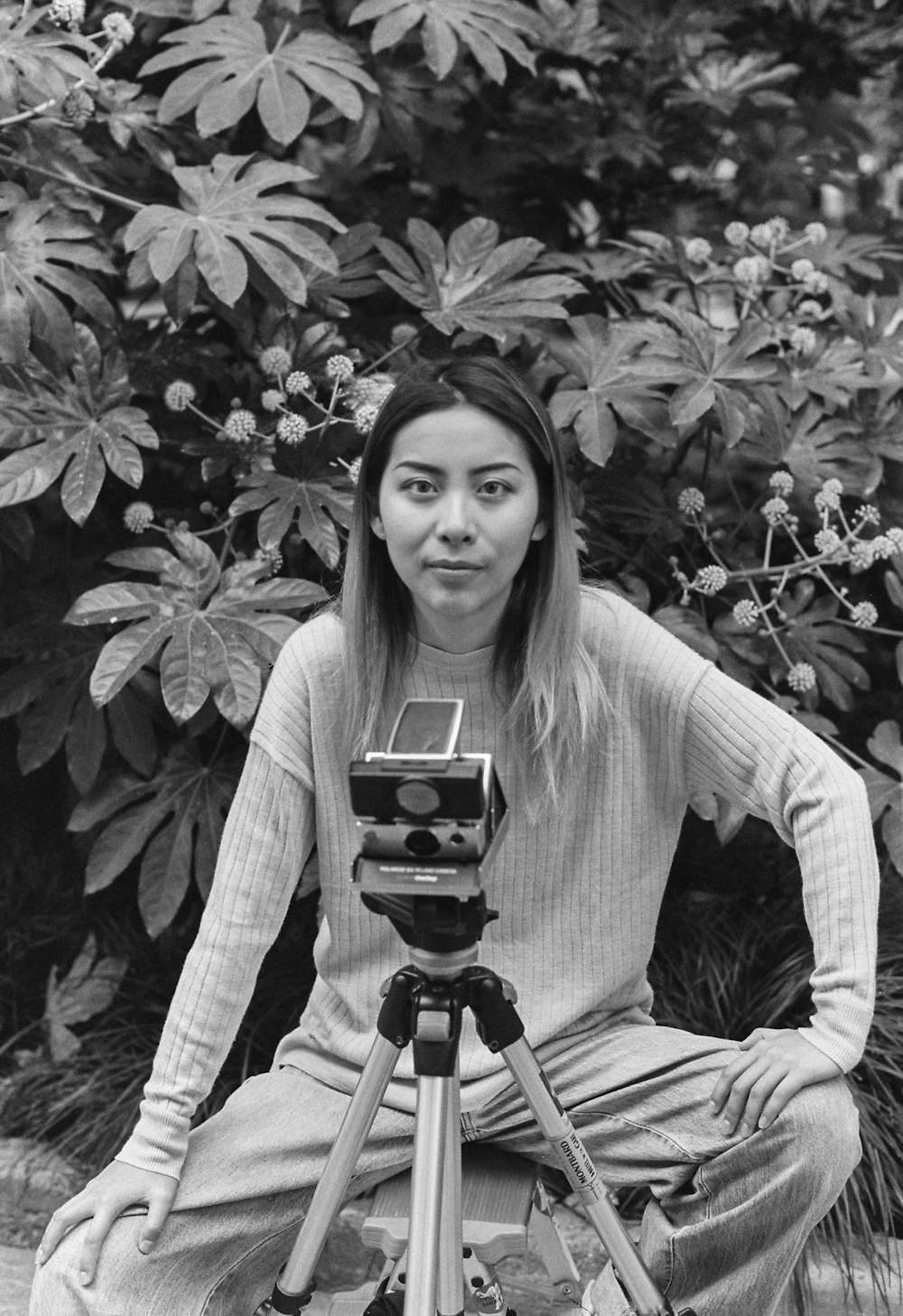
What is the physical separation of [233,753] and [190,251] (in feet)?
2.65

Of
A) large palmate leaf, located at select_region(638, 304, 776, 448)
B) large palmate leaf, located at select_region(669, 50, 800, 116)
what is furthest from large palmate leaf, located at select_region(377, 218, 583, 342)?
large palmate leaf, located at select_region(669, 50, 800, 116)

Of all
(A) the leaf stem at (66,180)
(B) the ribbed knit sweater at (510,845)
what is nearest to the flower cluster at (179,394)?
(A) the leaf stem at (66,180)

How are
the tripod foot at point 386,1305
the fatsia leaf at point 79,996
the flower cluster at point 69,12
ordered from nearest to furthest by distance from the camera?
the tripod foot at point 386,1305 < the flower cluster at point 69,12 < the fatsia leaf at point 79,996

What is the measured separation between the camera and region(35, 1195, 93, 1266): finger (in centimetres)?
164

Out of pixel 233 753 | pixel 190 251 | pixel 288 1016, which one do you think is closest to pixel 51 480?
pixel 190 251

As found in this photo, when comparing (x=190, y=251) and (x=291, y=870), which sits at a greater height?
(x=190, y=251)

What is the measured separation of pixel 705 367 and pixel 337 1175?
1.47m

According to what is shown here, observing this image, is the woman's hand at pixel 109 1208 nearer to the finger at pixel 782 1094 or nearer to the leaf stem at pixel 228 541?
the finger at pixel 782 1094

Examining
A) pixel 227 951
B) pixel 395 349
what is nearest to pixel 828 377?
pixel 395 349

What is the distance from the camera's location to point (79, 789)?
2.50 metres

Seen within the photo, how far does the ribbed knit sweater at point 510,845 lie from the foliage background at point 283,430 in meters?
0.38

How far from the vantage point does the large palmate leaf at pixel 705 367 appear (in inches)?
94.8

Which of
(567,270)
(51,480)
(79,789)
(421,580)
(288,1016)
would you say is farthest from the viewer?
(567,270)

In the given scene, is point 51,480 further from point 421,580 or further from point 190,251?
point 421,580
